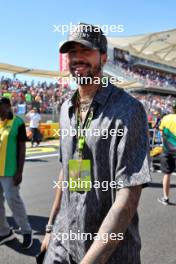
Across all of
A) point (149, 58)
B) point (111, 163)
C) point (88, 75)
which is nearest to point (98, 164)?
point (111, 163)

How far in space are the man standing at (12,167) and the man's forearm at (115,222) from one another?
3.23 meters

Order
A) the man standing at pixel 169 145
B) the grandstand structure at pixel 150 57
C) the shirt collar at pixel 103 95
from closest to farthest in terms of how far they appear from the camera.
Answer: the shirt collar at pixel 103 95, the man standing at pixel 169 145, the grandstand structure at pixel 150 57

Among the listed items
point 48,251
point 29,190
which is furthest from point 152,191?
point 48,251

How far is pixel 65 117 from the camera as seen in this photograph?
2.13 meters

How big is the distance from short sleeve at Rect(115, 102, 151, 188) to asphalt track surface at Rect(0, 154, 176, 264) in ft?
9.34

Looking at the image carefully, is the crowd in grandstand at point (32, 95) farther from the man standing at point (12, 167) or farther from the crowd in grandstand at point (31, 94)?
the man standing at point (12, 167)

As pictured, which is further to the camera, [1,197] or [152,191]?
[152,191]

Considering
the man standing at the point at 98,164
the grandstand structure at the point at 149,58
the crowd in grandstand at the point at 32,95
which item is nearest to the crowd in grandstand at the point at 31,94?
the crowd in grandstand at the point at 32,95

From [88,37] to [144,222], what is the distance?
13.9 feet

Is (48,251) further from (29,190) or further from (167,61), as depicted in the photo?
(167,61)

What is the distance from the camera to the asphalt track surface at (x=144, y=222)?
14.7 ft

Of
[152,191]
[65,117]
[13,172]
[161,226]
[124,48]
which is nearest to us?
[65,117]

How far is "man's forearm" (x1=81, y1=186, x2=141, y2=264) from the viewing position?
165 centimetres

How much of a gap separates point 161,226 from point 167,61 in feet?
209
